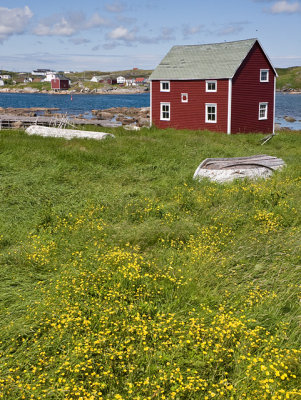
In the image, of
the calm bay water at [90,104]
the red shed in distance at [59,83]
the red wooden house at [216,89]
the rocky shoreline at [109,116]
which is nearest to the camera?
the red wooden house at [216,89]

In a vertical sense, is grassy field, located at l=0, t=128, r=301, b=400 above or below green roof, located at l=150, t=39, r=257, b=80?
below

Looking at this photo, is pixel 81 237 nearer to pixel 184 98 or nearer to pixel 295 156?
pixel 295 156

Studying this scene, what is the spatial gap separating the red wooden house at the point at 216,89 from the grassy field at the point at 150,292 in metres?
17.8

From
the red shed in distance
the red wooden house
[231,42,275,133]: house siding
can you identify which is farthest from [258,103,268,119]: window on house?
the red shed in distance

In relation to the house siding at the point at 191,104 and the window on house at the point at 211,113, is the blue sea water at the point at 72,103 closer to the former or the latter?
the house siding at the point at 191,104

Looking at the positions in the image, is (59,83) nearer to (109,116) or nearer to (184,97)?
(109,116)

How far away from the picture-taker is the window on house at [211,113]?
29.6 m

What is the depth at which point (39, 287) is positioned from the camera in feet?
21.9

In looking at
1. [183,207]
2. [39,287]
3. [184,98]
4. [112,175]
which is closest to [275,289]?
[39,287]

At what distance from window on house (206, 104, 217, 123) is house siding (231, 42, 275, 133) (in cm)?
148

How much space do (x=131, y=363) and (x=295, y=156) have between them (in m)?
17.3

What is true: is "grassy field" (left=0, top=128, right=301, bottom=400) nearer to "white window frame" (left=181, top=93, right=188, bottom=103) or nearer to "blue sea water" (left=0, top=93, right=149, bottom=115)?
"white window frame" (left=181, top=93, right=188, bottom=103)

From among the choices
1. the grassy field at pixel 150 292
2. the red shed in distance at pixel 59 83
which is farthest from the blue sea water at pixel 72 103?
the grassy field at pixel 150 292

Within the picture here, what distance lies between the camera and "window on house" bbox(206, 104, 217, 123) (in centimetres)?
2956
